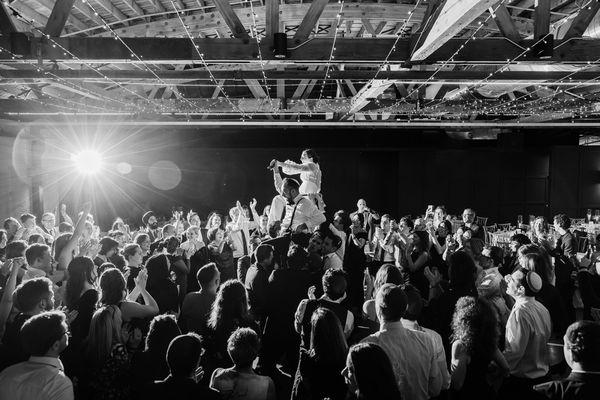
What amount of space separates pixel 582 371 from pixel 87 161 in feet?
40.1

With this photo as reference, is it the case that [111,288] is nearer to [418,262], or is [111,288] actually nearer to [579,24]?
[418,262]

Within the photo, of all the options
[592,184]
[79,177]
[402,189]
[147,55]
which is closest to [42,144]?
[79,177]

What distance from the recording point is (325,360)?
2.23 metres

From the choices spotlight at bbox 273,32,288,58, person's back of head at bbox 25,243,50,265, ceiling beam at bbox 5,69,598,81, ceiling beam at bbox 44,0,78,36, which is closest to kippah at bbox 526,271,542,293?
spotlight at bbox 273,32,288,58

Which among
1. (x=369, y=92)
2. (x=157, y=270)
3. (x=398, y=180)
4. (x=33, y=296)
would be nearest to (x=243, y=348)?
(x=33, y=296)

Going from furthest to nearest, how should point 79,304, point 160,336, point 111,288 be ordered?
point 79,304, point 111,288, point 160,336

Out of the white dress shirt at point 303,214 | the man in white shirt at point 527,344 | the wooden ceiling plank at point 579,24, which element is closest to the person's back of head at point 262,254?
the white dress shirt at point 303,214

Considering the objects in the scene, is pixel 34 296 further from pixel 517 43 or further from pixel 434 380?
pixel 517 43

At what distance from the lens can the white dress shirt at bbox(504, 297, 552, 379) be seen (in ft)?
8.63

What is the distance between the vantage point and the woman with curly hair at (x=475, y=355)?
7.09 feet

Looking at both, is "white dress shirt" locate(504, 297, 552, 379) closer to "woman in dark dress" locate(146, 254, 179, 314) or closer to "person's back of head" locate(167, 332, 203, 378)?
"person's back of head" locate(167, 332, 203, 378)

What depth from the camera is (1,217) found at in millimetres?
9453

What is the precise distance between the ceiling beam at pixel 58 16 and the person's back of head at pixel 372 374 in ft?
11.1

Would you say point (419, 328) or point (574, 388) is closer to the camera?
point (574, 388)
